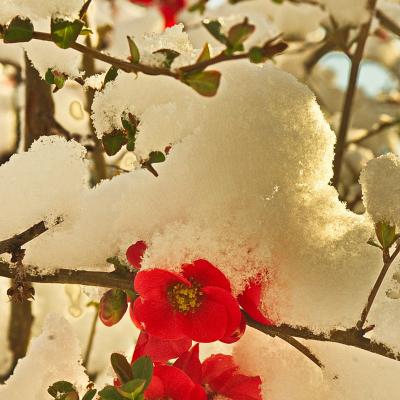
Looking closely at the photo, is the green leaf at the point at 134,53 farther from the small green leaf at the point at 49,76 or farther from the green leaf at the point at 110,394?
the green leaf at the point at 110,394

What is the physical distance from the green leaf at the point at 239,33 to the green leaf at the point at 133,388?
0.33m

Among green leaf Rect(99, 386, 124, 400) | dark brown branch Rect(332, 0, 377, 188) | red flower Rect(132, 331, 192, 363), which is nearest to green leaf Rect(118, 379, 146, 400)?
green leaf Rect(99, 386, 124, 400)

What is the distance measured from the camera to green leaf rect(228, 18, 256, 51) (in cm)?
59

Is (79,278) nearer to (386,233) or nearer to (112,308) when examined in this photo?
(112,308)

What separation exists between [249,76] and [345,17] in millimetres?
835

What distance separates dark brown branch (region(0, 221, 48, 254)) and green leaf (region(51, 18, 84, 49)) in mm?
208

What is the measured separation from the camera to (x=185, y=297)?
2.42ft

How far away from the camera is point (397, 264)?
2.46 feet

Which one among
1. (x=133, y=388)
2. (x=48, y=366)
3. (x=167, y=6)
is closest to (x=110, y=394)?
(x=133, y=388)

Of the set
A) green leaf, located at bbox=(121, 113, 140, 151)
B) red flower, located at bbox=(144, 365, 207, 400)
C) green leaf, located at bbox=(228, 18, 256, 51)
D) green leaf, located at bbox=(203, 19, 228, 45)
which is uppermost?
green leaf, located at bbox=(228, 18, 256, 51)

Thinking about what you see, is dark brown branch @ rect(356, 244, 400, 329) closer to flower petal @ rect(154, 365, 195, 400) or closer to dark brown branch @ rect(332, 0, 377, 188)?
flower petal @ rect(154, 365, 195, 400)

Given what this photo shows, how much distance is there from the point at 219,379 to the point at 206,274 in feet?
0.49

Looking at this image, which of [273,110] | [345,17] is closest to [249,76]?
[273,110]

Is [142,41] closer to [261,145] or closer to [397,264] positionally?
[261,145]
